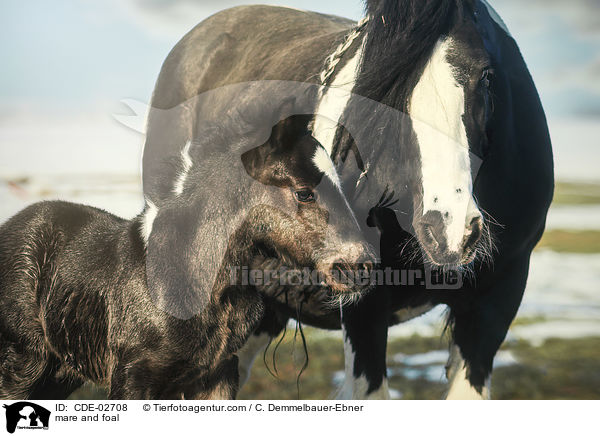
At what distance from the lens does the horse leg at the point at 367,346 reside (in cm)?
277

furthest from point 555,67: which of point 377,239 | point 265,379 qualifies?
point 265,379

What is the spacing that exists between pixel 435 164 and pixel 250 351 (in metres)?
1.87

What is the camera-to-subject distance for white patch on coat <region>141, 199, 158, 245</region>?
2459 mm

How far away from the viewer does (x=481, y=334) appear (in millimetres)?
2914

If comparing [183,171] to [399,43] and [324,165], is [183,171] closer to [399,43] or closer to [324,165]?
[324,165]

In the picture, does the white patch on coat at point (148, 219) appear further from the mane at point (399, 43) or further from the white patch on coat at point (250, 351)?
the white patch on coat at point (250, 351)

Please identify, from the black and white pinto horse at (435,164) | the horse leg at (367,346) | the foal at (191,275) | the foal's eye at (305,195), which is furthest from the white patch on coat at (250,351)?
the foal's eye at (305,195)

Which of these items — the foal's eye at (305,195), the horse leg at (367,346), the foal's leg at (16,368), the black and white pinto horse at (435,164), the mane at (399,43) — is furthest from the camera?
the horse leg at (367,346)

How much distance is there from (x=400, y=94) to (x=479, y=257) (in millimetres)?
820

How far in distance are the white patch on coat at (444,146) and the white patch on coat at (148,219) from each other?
1.04 meters

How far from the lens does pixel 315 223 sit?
7.45 ft
